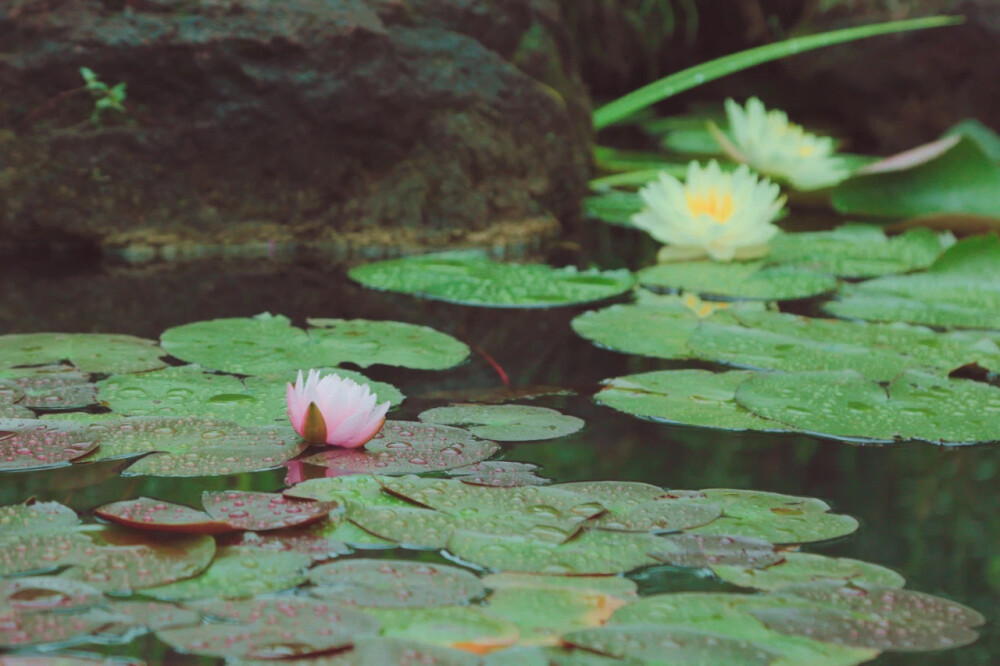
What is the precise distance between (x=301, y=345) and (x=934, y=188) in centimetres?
174

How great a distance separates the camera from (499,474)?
107 centimetres

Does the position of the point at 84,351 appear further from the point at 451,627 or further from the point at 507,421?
the point at 451,627

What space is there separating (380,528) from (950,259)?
151cm

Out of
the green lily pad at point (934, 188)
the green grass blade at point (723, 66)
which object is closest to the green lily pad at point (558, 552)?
the green lily pad at point (934, 188)

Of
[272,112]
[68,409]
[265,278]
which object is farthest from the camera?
[272,112]

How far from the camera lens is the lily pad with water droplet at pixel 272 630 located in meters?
0.73

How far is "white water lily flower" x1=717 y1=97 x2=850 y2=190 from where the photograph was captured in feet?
8.96

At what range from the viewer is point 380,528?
94 cm

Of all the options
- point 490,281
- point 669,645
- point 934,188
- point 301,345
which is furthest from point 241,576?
point 934,188

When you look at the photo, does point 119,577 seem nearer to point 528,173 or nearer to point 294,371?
point 294,371

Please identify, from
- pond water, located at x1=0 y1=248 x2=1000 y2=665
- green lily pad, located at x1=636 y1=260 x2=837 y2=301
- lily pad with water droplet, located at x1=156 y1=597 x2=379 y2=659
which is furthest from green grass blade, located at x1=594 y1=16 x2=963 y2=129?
lily pad with water droplet, located at x1=156 y1=597 x2=379 y2=659

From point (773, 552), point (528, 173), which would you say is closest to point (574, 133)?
point (528, 173)

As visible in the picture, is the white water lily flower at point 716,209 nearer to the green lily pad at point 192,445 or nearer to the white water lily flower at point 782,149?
the white water lily flower at point 782,149

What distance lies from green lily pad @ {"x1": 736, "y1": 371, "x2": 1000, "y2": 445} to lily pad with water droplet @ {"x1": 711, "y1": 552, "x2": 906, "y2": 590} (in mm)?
350
